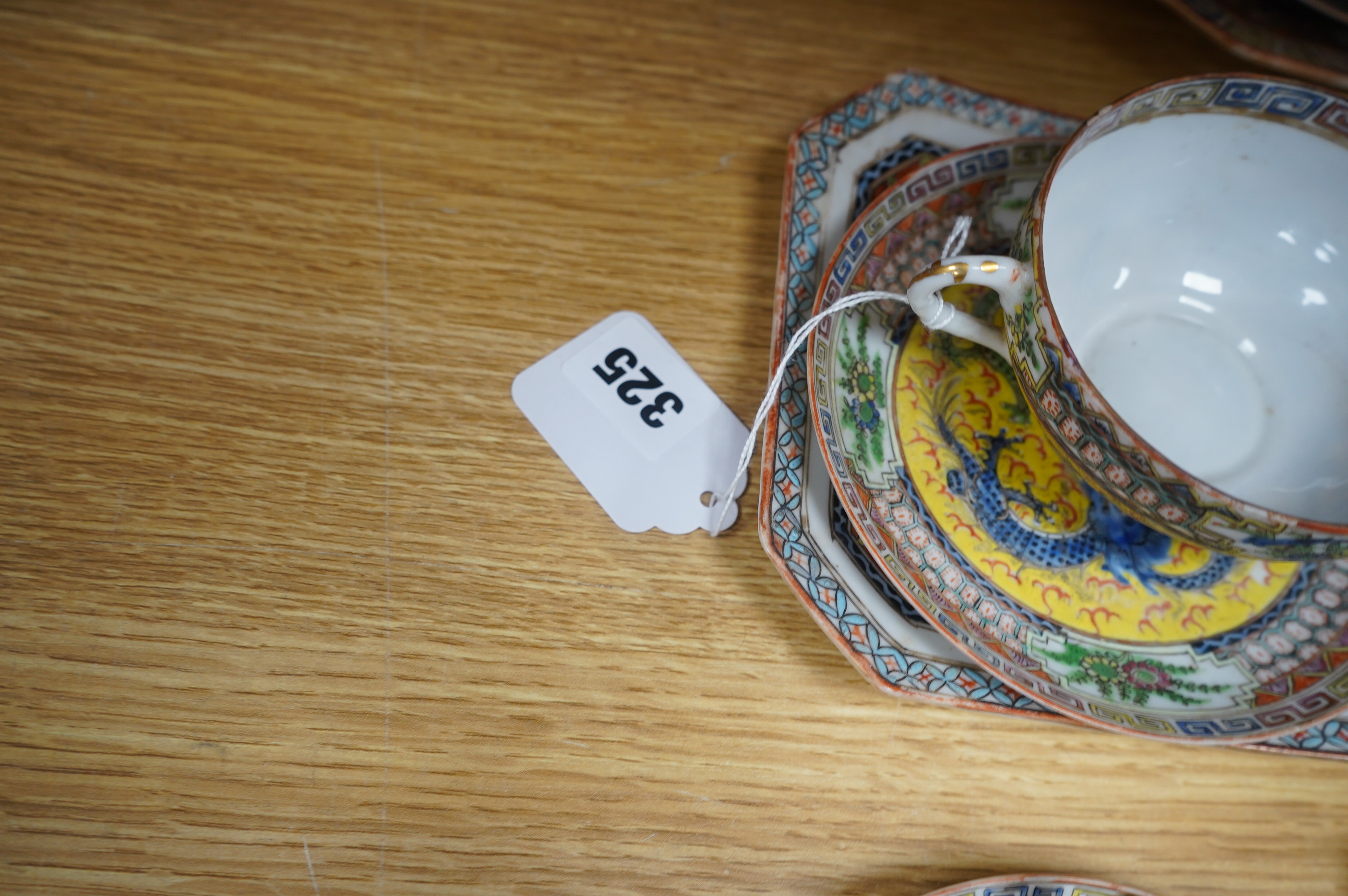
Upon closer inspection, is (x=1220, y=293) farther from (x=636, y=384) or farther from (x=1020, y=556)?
(x=636, y=384)

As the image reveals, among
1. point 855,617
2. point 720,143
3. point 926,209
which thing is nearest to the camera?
point 855,617

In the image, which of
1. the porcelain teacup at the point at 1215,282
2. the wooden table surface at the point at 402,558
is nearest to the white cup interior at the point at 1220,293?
the porcelain teacup at the point at 1215,282

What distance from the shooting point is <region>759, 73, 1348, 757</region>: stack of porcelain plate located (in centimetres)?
45

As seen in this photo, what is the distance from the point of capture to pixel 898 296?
48cm

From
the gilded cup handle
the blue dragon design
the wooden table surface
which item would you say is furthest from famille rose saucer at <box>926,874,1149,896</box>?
the gilded cup handle

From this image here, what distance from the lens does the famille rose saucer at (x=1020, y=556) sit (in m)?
0.44

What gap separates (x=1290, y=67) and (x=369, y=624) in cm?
85

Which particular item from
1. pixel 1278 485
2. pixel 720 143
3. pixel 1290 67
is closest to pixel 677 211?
pixel 720 143

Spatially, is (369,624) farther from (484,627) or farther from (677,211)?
(677,211)

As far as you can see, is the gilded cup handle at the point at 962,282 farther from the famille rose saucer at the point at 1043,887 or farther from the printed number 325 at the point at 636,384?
the famille rose saucer at the point at 1043,887

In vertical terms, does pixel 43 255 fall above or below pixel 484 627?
above

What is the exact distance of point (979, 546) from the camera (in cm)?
48

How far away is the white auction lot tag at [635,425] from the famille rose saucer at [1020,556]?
0.32 ft

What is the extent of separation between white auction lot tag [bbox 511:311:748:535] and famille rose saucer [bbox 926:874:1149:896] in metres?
0.24
